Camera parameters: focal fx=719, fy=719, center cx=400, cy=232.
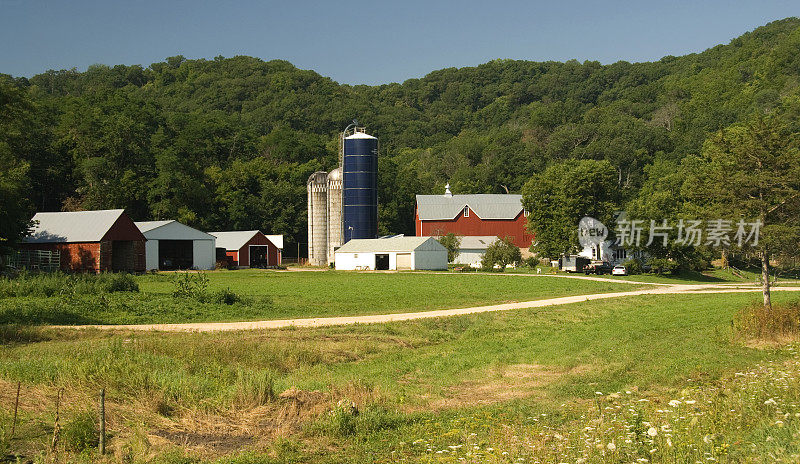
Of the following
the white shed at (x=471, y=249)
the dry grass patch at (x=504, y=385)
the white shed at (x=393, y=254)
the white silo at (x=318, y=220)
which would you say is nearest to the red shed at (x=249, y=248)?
the white silo at (x=318, y=220)

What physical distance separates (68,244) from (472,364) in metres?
52.1

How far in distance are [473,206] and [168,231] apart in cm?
3940

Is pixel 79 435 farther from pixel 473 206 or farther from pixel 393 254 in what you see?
pixel 473 206

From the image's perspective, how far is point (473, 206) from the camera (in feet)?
307

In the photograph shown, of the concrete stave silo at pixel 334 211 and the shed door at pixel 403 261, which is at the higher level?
the concrete stave silo at pixel 334 211

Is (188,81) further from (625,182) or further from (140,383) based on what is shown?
(140,383)

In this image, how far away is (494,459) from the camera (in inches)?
380

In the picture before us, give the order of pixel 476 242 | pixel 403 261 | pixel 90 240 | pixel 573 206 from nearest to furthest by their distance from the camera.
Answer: pixel 90 240
pixel 573 206
pixel 403 261
pixel 476 242

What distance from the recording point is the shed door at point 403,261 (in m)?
76.4

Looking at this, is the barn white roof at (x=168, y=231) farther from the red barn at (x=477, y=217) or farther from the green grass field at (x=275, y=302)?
the red barn at (x=477, y=217)

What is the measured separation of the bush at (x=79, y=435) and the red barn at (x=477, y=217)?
271ft

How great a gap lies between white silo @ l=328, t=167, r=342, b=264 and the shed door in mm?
12214

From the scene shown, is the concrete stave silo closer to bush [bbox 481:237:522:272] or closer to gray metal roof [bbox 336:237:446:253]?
gray metal roof [bbox 336:237:446:253]

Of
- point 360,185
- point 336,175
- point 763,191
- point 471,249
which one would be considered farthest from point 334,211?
point 763,191
